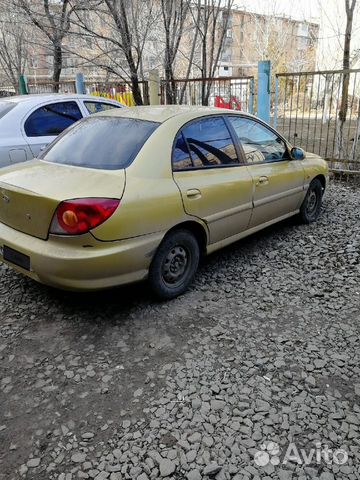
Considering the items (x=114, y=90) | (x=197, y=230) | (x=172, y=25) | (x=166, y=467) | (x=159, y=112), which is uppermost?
(x=172, y=25)

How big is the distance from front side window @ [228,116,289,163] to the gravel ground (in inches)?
49.0

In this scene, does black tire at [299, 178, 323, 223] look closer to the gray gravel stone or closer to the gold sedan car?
the gold sedan car

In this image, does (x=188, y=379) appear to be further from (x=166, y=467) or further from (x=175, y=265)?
(x=175, y=265)

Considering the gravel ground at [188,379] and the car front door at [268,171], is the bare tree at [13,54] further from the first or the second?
the gravel ground at [188,379]

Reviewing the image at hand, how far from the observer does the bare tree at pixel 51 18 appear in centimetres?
916

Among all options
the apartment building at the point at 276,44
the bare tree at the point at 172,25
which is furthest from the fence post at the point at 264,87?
the apartment building at the point at 276,44

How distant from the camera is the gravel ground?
2.04 metres

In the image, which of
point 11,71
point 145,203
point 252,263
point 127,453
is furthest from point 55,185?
point 11,71

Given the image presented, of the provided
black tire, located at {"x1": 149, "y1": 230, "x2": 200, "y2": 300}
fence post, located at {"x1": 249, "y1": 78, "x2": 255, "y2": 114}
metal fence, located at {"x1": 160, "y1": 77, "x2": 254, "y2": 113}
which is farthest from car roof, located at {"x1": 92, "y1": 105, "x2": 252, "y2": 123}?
metal fence, located at {"x1": 160, "y1": 77, "x2": 254, "y2": 113}

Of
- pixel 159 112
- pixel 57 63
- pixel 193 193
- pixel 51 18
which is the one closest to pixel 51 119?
pixel 159 112

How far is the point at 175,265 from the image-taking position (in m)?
3.46

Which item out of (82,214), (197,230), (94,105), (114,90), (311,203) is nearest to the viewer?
(82,214)

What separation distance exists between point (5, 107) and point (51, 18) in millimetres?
4992

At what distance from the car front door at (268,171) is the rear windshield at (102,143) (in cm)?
114
